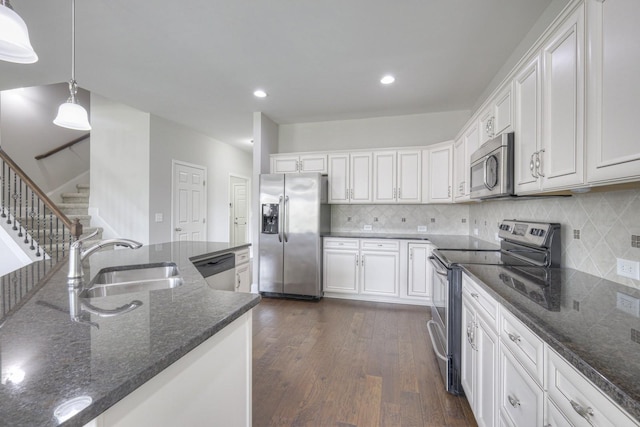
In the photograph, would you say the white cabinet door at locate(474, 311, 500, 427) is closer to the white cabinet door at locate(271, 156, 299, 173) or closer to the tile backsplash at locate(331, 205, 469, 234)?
the tile backsplash at locate(331, 205, 469, 234)

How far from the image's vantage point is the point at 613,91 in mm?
1026

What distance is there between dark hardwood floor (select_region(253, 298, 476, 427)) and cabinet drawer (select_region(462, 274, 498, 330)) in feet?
2.54

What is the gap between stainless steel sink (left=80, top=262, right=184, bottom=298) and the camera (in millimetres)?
1606

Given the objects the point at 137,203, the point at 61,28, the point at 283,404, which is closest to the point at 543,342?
the point at 283,404

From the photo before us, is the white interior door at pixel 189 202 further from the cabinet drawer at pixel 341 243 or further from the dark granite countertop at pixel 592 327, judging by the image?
the dark granite countertop at pixel 592 327

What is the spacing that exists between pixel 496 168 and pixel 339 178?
2.43 meters

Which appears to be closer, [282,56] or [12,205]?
[282,56]

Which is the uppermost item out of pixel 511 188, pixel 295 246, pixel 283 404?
pixel 511 188

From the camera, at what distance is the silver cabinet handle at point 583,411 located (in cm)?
71

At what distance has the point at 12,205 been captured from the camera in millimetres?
4102

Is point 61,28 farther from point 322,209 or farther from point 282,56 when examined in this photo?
point 322,209

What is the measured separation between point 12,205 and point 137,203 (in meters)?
1.67

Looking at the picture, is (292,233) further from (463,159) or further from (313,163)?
(463,159)

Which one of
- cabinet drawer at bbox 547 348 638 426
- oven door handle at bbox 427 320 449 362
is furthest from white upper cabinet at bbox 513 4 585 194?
oven door handle at bbox 427 320 449 362
